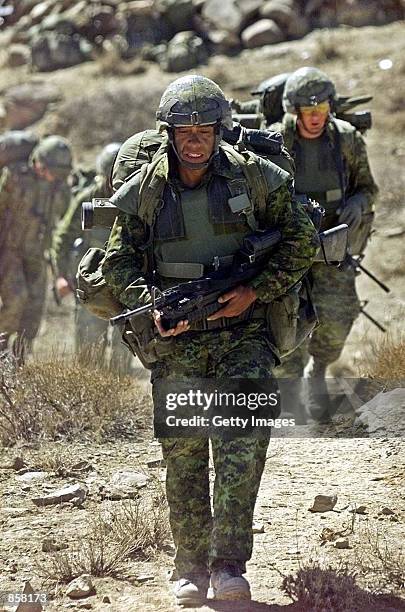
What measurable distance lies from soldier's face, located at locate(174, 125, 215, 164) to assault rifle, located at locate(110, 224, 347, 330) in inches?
14.6

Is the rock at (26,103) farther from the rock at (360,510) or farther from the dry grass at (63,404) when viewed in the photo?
the rock at (360,510)

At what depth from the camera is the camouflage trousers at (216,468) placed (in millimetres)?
4184

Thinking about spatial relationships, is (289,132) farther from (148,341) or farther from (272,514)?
(148,341)

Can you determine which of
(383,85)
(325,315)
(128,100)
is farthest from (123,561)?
(128,100)

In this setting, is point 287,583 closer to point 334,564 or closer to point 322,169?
point 334,564

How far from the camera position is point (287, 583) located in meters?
4.37

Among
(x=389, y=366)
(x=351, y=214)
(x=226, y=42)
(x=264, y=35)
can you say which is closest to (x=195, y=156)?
(x=351, y=214)

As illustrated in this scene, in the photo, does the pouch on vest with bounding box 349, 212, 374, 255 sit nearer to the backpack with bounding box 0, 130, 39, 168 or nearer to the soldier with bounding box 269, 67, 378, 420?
the soldier with bounding box 269, 67, 378, 420

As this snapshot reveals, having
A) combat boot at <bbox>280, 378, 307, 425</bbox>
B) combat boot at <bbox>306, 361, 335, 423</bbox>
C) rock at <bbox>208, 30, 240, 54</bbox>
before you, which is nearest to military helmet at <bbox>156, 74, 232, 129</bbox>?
combat boot at <bbox>306, 361, 335, 423</bbox>

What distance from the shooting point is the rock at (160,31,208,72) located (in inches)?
874

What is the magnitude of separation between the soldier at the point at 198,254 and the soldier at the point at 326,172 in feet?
8.08

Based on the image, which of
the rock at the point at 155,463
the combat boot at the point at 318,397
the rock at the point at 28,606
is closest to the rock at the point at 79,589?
the rock at the point at 28,606

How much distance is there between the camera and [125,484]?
5.70 m

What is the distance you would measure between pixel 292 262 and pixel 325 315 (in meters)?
2.96
